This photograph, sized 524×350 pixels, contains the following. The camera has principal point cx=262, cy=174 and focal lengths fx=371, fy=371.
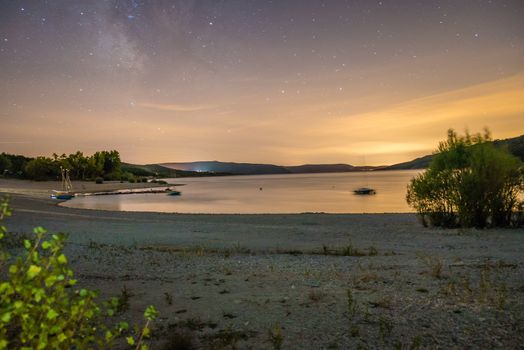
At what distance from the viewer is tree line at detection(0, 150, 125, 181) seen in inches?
4294

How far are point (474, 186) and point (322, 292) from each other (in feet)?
50.3

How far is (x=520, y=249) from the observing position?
1353 cm

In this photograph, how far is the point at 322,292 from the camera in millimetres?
8000

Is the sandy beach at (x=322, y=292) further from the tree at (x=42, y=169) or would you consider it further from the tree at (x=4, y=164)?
the tree at (x=4, y=164)

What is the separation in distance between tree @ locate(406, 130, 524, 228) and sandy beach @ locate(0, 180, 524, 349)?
4.31 metres

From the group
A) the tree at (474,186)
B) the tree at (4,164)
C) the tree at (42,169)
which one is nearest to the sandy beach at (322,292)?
the tree at (474,186)

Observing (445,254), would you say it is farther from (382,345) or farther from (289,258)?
(382,345)

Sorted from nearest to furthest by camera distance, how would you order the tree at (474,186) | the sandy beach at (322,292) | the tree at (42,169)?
the sandy beach at (322,292), the tree at (474,186), the tree at (42,169)

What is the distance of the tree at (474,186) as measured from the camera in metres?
19.5

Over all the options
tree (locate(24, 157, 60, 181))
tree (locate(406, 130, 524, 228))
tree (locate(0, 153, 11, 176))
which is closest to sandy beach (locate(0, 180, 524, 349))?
tree (locate(406, 130, 524, 228))

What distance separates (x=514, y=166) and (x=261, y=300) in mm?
18224

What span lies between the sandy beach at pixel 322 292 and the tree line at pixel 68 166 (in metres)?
110

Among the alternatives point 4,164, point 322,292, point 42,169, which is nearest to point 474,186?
point 322,292

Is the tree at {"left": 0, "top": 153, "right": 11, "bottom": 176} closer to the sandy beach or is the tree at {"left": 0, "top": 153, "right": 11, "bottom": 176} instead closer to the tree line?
the tree line
